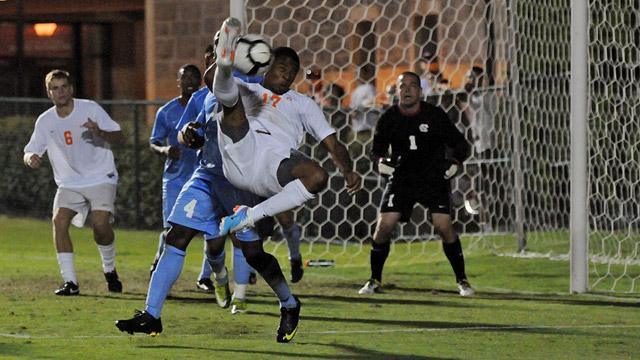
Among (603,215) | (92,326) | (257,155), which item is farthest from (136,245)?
(257,155)

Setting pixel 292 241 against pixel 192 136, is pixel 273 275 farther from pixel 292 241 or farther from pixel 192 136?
pixel 292 241

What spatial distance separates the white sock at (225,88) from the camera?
9766 mm

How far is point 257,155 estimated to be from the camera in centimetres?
1032

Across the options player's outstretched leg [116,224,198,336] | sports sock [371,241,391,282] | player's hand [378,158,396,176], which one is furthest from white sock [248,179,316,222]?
sports sock [371,241,391,282]

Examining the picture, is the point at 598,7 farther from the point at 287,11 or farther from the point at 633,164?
the point at 287,11

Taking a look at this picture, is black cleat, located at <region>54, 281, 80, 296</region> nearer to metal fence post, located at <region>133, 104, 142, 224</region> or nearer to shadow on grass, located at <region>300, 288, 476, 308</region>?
shadow on grass, located at <region>300, 288, 476, 308</region>

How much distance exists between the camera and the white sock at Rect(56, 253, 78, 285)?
14.1m

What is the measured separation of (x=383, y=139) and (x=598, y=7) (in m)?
3.66

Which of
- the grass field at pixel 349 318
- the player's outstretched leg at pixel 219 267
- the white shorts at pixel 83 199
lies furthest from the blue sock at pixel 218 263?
the white shorts at pixel 83 199

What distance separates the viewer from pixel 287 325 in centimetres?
1054

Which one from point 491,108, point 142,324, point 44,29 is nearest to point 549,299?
point 142,324

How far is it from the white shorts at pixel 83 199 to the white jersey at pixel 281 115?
3972 mm

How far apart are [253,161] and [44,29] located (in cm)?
1905

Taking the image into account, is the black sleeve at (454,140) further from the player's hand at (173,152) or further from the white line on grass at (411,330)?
the white line on grass at (411,330)
